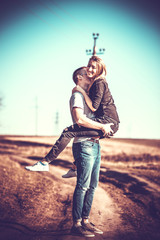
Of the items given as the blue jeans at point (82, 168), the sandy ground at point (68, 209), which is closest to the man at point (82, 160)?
the blue jeans at point (82, 168)

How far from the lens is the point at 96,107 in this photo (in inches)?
122

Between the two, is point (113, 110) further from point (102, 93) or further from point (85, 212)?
point (85, 212)

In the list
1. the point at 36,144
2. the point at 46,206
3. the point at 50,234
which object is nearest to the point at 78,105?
the point at 50,234

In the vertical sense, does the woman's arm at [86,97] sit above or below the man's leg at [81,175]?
above

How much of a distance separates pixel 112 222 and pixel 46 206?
1.77m

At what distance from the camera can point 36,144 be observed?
24.1 metres

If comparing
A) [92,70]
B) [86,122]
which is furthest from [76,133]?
[92,70]

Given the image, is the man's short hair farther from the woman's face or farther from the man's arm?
the man's arm

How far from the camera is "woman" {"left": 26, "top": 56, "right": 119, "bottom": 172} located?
121 inches

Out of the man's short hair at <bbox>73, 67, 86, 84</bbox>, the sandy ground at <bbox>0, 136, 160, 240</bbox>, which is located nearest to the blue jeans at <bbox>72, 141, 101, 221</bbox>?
the sandy ground at <bbox>0, 136, 160, 240</bbox>

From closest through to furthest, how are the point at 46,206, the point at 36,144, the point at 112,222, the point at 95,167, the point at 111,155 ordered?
the point at 95,167 → the point at 112,222 → the point at 46,206 → the point at 111,155 → the point at 36,144

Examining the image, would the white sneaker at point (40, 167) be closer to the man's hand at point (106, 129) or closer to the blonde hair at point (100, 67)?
the man's hand at point (106, 129)

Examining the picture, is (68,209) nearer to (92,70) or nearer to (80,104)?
(80,104)

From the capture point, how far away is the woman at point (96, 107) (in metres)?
3.08
